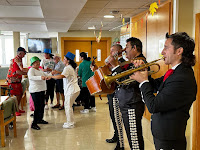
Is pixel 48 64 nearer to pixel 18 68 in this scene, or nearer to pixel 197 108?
pixel 18 68

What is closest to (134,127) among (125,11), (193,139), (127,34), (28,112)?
(193,139)

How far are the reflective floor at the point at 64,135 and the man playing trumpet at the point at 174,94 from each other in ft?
6.68

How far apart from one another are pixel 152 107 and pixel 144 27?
3.03m

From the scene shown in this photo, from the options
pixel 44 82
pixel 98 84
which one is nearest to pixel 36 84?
pixel 44 82

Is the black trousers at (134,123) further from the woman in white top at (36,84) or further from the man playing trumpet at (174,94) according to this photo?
the woman in white top at (36,84)

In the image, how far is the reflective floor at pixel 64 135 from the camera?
12.3 ft

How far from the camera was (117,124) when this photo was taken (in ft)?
11.0

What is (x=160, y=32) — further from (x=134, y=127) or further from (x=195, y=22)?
(x=134, y=127)

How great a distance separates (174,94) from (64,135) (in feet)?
10.2

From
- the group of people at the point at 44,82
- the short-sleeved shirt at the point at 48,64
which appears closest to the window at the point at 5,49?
the short-sleeved shirt at the point at 48,64

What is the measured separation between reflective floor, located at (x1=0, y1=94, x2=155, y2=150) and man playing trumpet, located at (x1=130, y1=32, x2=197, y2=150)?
6.68ft

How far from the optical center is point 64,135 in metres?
4.28

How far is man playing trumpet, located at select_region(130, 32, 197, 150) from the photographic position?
5.20 ft

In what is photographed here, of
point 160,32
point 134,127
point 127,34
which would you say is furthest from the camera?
point 127,34
